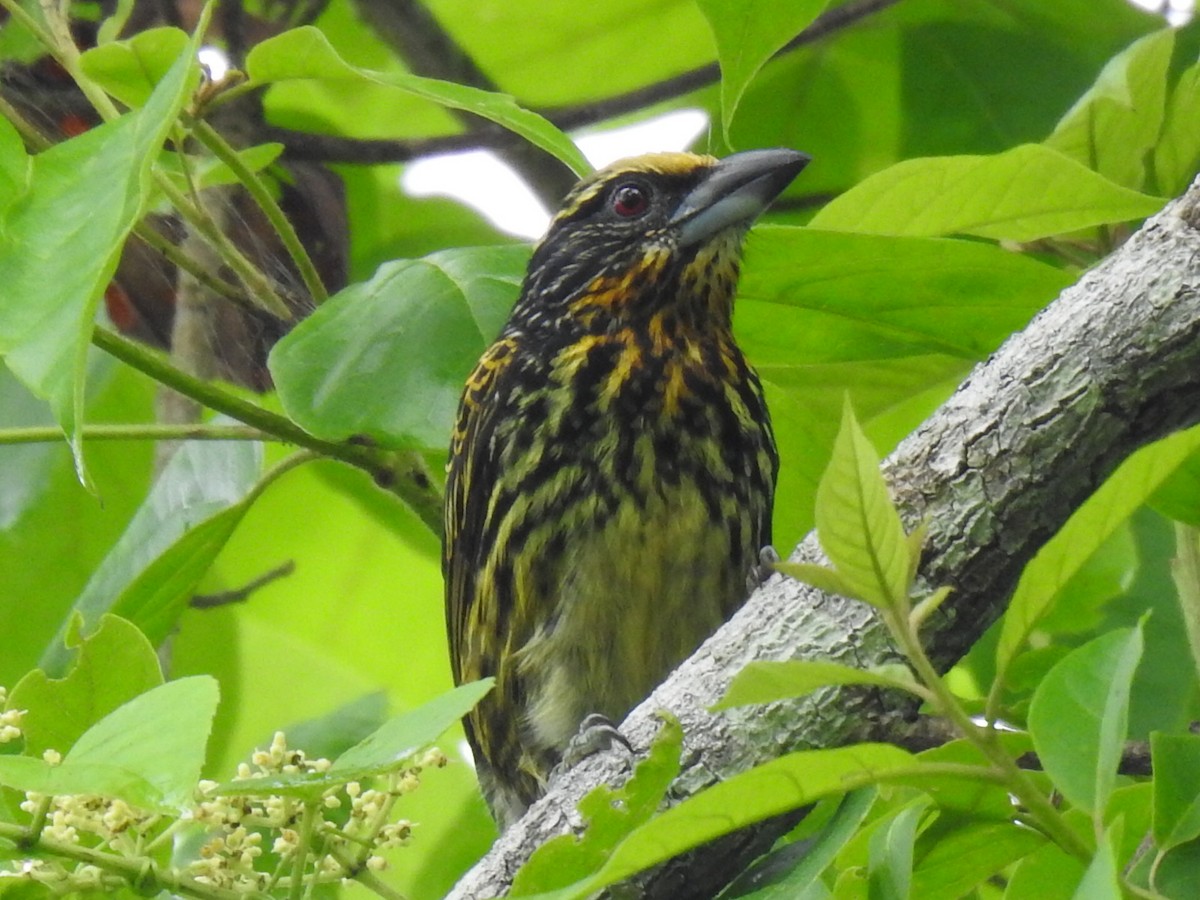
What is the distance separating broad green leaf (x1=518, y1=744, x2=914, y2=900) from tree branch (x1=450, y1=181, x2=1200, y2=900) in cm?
35

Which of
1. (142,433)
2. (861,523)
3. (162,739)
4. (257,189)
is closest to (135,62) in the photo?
(257,189)

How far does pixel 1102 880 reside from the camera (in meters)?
1.26

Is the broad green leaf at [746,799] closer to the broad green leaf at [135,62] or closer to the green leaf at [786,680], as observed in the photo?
the green leaf at [786,680]

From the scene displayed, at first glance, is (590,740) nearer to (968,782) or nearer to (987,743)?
(968,782)

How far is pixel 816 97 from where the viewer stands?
12.6 ft

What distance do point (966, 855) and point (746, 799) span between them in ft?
1.33

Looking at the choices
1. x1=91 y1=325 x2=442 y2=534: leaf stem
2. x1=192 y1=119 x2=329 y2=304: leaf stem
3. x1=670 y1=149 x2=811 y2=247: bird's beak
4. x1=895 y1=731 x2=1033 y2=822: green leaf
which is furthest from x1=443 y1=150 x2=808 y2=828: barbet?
x1=895 y1=731 x2=1033 y2=822: green leaf

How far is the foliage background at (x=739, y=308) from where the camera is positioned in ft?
8.21

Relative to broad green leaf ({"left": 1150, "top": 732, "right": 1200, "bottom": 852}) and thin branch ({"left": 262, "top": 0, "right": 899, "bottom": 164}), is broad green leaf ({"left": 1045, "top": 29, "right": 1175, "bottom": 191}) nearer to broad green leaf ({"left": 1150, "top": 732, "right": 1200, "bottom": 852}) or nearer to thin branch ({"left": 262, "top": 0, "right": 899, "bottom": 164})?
thin branch ({"left": 262, "top": 0, "right": 899, "bottom": 164})

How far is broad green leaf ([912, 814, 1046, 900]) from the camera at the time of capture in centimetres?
174

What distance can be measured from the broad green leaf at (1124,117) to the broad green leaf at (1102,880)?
153 cm

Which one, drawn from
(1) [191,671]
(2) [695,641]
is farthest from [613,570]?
(1) [191,671]

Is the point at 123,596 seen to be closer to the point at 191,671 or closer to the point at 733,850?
the point at 191,671

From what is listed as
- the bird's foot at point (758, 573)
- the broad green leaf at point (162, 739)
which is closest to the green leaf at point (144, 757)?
the broad green leaf at point (162, 739)
